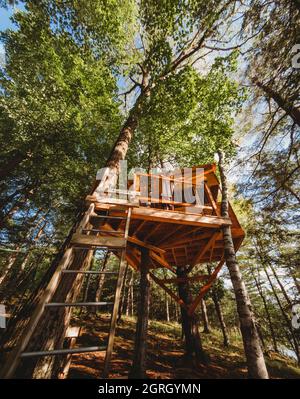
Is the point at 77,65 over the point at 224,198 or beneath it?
over

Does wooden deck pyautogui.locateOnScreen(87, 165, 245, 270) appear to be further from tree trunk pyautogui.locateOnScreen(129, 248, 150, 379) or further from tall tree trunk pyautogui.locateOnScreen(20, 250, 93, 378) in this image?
tall tree trunk pyautogui.locateOnScreen(20, 250, 93, 378)

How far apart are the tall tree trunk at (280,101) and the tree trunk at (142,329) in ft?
18.7

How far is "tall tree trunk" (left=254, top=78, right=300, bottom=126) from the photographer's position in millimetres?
3954

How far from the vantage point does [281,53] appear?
404 centimetres

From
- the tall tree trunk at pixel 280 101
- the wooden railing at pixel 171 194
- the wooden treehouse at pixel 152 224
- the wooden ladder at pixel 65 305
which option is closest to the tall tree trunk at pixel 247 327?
the wooden treehouse at pixel 152 224

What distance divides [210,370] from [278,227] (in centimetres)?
565

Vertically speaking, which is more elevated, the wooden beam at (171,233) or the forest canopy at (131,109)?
the forest canopy at (131,109)

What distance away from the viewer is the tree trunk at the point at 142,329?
15.6 feet

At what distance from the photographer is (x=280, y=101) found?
4.31m

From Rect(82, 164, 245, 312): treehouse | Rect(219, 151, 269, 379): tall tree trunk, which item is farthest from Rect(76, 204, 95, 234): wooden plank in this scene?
Rect(219, 151, 269, 379): tall tree trunk

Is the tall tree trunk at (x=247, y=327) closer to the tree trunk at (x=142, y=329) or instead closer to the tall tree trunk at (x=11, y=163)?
the tree trunk at (x=142, y=329)

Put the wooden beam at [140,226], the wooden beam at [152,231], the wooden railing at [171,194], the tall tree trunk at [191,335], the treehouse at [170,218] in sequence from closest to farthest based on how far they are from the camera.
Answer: the treehouse at [170,218], the wooden beam at [140,226], the wooden beam at [152,231], the wooden railing at [171,194], the tall tree trunk at [191,335]
